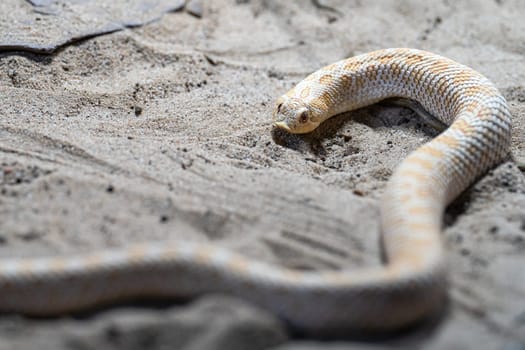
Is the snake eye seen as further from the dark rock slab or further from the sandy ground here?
the dark rock slab

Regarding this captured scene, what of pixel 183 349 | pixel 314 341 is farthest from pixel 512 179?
pixel 183 349

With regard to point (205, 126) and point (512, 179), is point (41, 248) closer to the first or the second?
point (205, 126)

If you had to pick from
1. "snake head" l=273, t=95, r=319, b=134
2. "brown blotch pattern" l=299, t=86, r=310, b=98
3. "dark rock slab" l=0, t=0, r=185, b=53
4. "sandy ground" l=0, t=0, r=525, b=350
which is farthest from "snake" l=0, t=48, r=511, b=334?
"dark rock slab" l=0, t=0, r=185, b=53

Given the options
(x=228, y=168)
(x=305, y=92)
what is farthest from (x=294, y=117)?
(x=228, y=168)

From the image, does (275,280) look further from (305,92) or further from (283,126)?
(305,92)

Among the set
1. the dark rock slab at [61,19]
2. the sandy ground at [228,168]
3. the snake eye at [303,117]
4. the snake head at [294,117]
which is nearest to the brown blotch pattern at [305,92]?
the snake head at [294,117]

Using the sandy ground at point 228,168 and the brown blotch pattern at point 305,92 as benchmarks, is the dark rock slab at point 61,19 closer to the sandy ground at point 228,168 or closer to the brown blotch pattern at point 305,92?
the sandy ground at point 228,168
